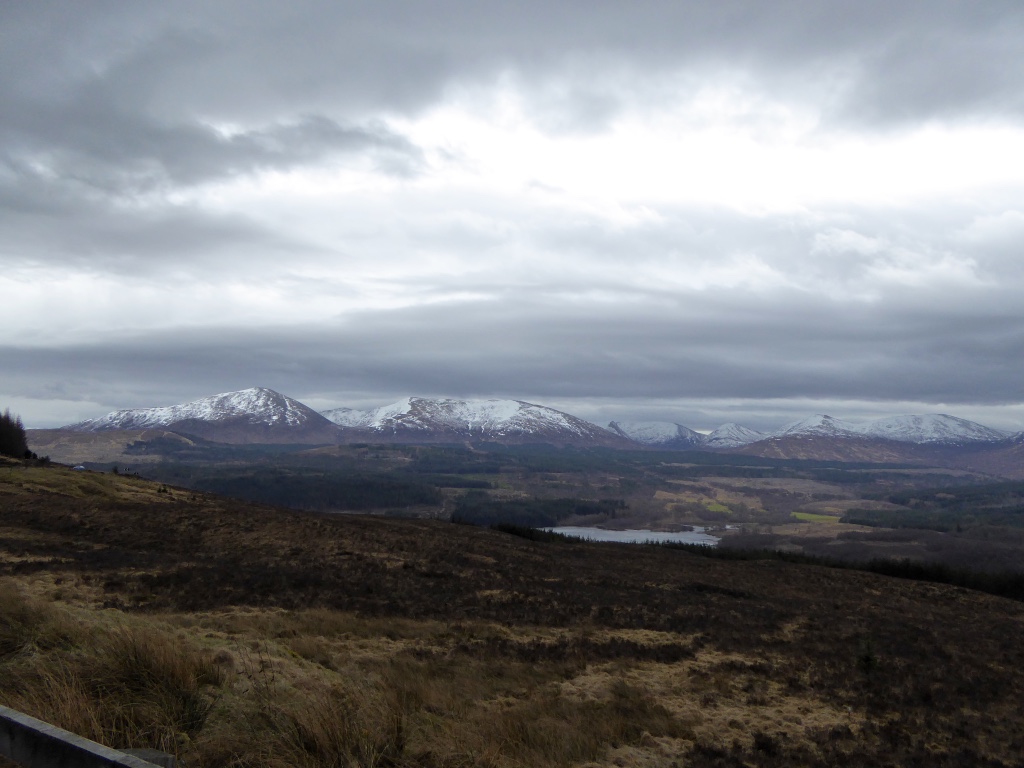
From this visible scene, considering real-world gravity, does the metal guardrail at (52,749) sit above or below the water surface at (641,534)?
above

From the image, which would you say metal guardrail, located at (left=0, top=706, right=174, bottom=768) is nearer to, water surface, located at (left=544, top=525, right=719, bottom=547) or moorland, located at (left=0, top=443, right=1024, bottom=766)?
moorland, located at (left=0, top=443, right=1024, bottom=766)

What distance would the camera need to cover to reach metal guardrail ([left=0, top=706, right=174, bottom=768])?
4.83 m

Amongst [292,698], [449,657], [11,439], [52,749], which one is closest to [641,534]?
[11,439]

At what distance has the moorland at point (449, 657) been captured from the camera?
791cm

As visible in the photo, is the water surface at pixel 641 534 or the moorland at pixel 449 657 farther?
the water surface at pixel 641 534

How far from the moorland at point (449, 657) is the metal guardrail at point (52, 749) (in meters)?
1.38

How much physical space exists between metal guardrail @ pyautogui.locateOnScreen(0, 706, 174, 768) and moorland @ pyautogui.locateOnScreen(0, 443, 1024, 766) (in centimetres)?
138

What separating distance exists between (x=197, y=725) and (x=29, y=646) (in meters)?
3.73

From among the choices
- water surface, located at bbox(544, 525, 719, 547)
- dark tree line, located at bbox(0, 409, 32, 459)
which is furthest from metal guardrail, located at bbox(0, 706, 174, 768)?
water surface, located at bbox(544, 525, 719, 547)

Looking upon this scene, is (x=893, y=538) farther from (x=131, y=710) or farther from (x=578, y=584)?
(x=131, y=710)

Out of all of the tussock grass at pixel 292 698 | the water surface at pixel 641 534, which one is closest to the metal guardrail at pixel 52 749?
the tussock grass at pixel 292 698

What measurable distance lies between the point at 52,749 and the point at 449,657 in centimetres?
1188

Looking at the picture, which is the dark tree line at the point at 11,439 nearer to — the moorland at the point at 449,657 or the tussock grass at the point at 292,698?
the moorland at the point at 449,657

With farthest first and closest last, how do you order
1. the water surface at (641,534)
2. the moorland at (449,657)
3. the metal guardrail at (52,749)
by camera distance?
the water surface at (641,534) → the moorland at (449,657) → the metal guardrail at (52,749)
